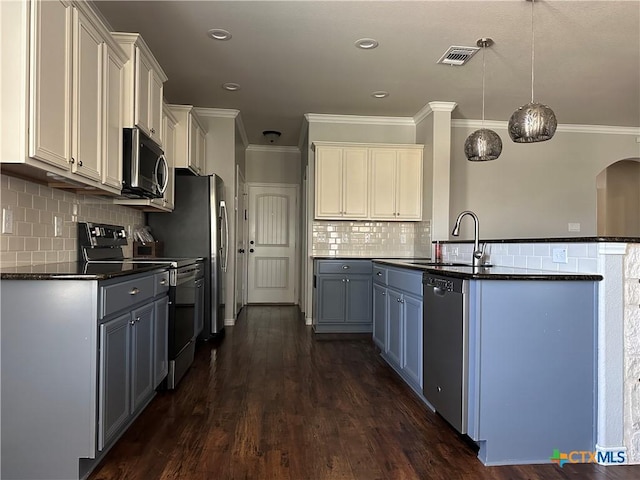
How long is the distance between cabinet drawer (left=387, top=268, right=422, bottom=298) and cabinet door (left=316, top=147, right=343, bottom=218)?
178 cm

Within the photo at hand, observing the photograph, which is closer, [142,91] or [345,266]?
[142,91]

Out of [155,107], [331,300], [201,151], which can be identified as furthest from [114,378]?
[201,151]

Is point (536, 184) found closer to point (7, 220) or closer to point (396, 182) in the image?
point (396, 182)

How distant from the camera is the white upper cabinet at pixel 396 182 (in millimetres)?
5309

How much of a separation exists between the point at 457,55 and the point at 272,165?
417 centimetres

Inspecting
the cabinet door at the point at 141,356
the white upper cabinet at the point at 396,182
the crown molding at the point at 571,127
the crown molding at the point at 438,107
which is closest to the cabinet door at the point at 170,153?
the cabinet door at the point at 141,356

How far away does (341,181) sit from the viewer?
5.28m

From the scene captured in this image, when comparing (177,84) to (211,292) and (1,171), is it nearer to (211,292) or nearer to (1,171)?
(211,292)

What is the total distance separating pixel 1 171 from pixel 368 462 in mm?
2225

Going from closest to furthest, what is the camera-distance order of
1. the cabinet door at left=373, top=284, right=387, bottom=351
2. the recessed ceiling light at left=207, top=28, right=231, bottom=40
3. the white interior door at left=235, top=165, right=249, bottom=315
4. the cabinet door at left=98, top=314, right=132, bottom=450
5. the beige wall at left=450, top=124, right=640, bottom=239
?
the cabinet door at left=98, top=314, right=132, bottom=450, the recessed ceiling light at left=207, top=28, right=231, bottom=40, the cabinet door at left=373, top=284, right=387, bottom=351, the beige wall at left=450, top=124, right=640, bottom=239, the white interior door at left=235, top=165, right=249, bottom=315

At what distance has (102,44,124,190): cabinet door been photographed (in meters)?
2.60

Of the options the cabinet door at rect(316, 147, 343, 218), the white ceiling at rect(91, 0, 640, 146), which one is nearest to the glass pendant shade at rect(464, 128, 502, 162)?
the white ceiling at rect(91, 0, 640, 146)

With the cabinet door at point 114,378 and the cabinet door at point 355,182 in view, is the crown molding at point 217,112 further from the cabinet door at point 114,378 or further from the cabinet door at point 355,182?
the cabinet door at point 114,378

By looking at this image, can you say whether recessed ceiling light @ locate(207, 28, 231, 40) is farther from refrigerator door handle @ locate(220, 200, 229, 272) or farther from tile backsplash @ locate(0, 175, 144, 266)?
refrigerator door handle @ locate(220, 200, 229, 272)
